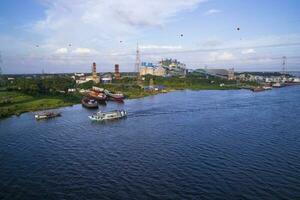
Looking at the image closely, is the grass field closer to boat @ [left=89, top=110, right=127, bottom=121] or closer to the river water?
the river water

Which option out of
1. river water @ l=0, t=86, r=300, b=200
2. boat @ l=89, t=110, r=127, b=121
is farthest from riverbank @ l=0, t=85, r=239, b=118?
boat @ l=89, t=110, r=127, b=121

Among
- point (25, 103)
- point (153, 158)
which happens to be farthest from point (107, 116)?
point (25, 103)

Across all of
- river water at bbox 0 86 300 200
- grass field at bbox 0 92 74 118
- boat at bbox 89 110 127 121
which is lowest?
river water at bbox 0 86 300 200

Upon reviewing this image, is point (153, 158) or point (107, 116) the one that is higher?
point (107, 116)

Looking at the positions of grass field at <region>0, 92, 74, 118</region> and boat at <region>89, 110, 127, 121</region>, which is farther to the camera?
grass field at <region>0, 92, 74, 118</region>

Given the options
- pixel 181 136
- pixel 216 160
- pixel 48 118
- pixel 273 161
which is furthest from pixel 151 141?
pixel 48 118

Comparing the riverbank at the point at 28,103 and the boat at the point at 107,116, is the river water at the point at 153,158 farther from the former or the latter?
the riverbank at the point at 28,103

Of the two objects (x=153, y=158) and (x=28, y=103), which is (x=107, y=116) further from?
(x=28, y=103)

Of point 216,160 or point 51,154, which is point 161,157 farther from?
point 51,154
